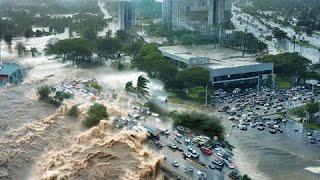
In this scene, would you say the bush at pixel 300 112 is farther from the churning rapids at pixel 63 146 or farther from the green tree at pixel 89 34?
the green tree at pixel 89 34

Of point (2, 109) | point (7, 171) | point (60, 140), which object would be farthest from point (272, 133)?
point (2, 109)

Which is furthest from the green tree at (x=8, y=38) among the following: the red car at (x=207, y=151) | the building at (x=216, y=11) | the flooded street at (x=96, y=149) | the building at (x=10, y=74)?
the red car at (x=207, y=151)

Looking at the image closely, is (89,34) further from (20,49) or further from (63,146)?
(63,146)

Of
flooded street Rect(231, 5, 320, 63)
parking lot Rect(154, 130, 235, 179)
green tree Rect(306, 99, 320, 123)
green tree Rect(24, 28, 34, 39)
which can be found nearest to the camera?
parking lot Rect(154, 130, 235, 179)

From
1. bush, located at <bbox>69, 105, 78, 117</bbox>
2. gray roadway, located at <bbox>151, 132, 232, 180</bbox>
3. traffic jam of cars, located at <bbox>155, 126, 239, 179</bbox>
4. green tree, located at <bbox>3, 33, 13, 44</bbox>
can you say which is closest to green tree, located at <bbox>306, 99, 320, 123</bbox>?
traffic jam of cars, located at <bbox>155, 126, 239, 179</bbox>

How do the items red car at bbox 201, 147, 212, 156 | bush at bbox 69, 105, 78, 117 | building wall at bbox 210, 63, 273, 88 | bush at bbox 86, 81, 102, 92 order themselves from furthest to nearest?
1. building wall at bbox 210, 63, 273, 88
2. bush at bbox 86, 81, 102, 92
3. bush at bbox 69, 105, 78, 117
4. red car at bbox 201, 147, 212, 156

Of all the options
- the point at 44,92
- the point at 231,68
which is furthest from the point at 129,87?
the point at 231,68

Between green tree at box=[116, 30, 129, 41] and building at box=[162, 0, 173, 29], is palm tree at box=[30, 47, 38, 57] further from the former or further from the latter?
building at box=[162, 0, 173, 29]
